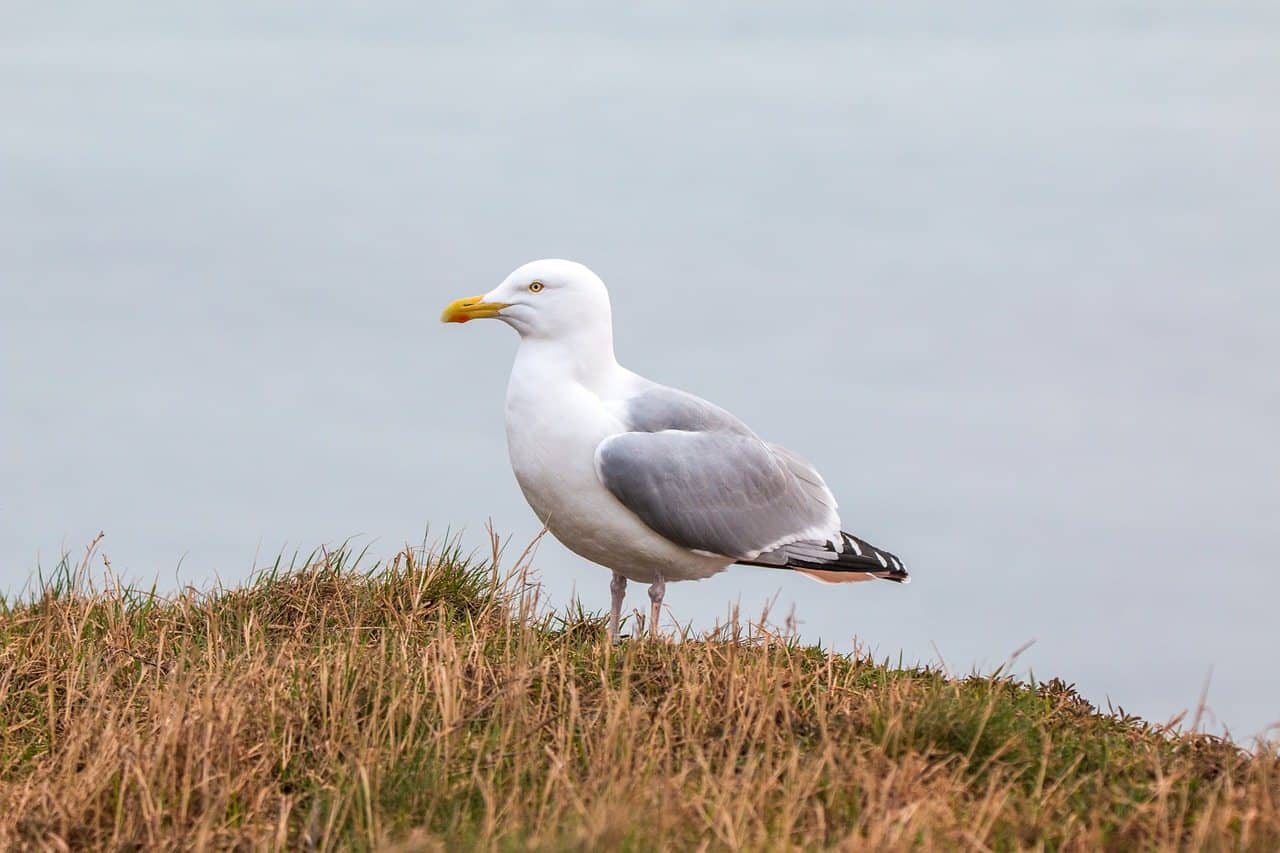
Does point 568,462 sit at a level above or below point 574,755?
above

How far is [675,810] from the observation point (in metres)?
5.70

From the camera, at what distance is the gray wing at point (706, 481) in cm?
879

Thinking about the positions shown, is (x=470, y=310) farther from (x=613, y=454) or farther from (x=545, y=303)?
(x=613, y=454)

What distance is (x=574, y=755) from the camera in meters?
6.70

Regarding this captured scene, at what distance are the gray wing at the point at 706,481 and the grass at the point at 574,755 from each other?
692mm

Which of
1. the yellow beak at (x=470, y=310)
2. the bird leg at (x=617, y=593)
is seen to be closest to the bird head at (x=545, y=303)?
the yellow beak at (x=470, y=310)

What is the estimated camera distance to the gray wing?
28.8 ft

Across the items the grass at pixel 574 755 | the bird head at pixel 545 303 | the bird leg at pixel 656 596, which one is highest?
the bird head at pixel 545 303

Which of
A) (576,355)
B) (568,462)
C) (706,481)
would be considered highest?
(576,355)

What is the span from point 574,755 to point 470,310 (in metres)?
3.17

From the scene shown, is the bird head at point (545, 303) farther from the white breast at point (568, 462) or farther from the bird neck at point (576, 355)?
the white breast at point (568, 462)

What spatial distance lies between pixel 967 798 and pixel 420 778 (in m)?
2.08

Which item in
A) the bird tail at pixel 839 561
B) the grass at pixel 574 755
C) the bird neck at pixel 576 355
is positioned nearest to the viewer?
the grass at pixel 574 755

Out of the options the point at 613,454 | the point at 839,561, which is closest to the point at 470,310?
the point at 613,454
